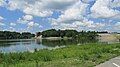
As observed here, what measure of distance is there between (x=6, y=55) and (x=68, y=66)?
9.43 m

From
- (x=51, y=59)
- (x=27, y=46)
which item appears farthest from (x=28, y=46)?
(x=51, y=59)

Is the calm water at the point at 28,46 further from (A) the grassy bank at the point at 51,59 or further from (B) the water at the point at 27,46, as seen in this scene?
(A) the grassy bank at the point at 51,59

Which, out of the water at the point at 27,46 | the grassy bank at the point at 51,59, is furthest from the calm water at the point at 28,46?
the grassy bank at the point at 51,59

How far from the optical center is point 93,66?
57.2ft

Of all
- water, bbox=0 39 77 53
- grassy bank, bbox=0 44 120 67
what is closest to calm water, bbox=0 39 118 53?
water, bbox=0 39 77 53

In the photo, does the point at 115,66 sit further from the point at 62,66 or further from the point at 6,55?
the point at 6,55

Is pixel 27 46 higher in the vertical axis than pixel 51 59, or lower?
lower

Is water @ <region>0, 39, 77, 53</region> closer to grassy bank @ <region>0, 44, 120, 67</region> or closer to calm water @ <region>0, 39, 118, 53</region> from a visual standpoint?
calm water @ <region>0, 39, 118, 53</region>

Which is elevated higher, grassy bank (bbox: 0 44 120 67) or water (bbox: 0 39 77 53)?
grassy bank (bbox: 0 44 120 67)

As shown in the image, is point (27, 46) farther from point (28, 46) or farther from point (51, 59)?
point (51, 59)

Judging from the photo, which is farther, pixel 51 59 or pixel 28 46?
pixel 28 46

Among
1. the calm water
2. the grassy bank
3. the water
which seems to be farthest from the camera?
the calm water

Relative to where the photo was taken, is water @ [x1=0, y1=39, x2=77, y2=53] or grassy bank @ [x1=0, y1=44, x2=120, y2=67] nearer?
grassy bank @ [x1=0, y1=44, x2=120, y2=67]

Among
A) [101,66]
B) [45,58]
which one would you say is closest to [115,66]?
[101,66]
